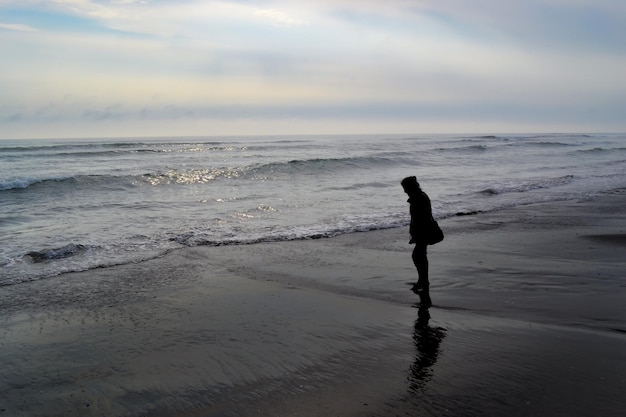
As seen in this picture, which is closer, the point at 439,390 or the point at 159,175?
the point at 439,390

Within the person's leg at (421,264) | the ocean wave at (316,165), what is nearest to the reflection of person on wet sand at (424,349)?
the person's leg at (421,264)

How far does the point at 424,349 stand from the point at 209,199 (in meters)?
16.2

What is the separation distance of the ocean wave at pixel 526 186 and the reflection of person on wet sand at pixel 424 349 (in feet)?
54.4

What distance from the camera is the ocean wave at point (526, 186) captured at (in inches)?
877

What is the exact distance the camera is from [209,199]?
20578 mm

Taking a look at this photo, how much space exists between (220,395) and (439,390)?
2.20 meters

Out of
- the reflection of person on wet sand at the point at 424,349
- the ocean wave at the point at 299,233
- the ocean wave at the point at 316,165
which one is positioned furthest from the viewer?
the ocean wave at the point at 316,165

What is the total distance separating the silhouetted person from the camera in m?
7.76

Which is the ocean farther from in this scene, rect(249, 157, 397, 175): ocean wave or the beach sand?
the beach sand

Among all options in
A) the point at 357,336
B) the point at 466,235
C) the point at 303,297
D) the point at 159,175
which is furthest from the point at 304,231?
the point at 159,175

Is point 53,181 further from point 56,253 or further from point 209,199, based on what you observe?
point 56,253

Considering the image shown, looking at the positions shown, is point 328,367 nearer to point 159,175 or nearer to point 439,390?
point 439,390

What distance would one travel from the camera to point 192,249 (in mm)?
11586

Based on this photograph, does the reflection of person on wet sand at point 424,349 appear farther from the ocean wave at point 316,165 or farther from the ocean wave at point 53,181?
the ocean wave at point 316,165
